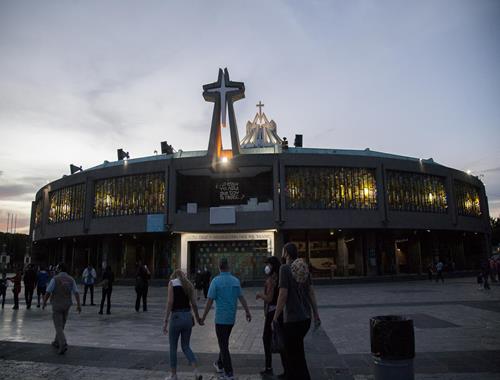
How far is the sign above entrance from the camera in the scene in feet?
116

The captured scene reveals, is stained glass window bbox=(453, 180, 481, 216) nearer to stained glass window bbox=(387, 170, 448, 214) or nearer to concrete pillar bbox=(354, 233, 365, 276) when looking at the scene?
stained glass window bbox=(387, 170, 448, 214)

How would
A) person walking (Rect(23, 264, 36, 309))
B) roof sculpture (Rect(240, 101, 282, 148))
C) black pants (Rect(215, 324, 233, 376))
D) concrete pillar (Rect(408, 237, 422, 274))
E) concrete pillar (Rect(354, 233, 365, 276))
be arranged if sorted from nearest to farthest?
1. black pants (Rect(215, 324, 233, 376))
2. person walking (Rect(23, 264, 36, 309))
3. concrete pillar (Rect(354, 233, 365, 276))
4. concrete pillar (Rect(408, 237, 422, 274))
5. roof sculpture (Rect(240, 101, 282, 148))

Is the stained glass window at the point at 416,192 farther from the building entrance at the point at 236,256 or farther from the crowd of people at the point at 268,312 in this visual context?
the crowd of people at the point at 268,312

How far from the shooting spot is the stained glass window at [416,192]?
119 ft

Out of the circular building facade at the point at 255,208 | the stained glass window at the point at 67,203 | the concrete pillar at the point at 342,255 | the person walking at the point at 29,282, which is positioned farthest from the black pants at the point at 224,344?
the stained glass window at the point at 67,203

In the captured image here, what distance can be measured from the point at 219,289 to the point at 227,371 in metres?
1.20

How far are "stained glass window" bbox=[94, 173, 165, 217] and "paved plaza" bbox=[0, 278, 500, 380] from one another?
22.5 meters

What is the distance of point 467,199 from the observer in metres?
43.5

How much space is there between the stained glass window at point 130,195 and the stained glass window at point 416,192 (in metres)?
21.4

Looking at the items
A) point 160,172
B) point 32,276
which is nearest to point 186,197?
point 160,172

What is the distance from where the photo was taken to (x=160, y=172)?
36281mm

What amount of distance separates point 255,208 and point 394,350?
30.3m

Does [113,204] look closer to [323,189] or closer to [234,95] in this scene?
[234,95]

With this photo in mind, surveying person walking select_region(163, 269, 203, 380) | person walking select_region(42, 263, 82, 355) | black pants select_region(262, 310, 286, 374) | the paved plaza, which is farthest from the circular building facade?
person walking select_region(163, 269, 203, 380)
